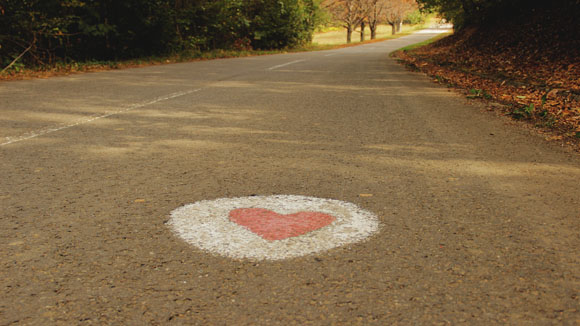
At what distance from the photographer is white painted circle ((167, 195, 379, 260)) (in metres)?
2.79

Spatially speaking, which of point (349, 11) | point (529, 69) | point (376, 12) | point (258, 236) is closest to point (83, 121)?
point (258, 236)

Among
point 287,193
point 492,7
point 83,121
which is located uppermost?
point 492,7

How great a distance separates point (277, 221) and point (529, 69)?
39.9 ft

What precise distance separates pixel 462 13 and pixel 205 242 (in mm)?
27353

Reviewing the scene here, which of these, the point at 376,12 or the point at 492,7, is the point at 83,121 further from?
the point at 376,12

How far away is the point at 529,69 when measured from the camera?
1323 cm

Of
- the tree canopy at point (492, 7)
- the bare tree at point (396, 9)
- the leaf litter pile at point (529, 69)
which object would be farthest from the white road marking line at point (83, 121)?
the bare tree at point (396, 9)

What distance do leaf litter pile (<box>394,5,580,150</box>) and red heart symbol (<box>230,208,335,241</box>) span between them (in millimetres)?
3760

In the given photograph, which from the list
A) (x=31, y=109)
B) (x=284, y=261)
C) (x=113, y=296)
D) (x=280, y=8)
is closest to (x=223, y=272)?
(x=284, y=261)

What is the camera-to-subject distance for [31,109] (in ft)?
24.1

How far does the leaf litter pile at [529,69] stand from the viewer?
7410 mm

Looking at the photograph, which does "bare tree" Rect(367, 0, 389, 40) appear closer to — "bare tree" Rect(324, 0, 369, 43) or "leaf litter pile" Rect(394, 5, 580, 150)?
"bare tree" Rect(324, 0, 369, 43)

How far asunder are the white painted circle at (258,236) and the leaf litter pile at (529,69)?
3.55m

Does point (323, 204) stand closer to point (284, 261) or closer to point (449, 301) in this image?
point (284, 261)
